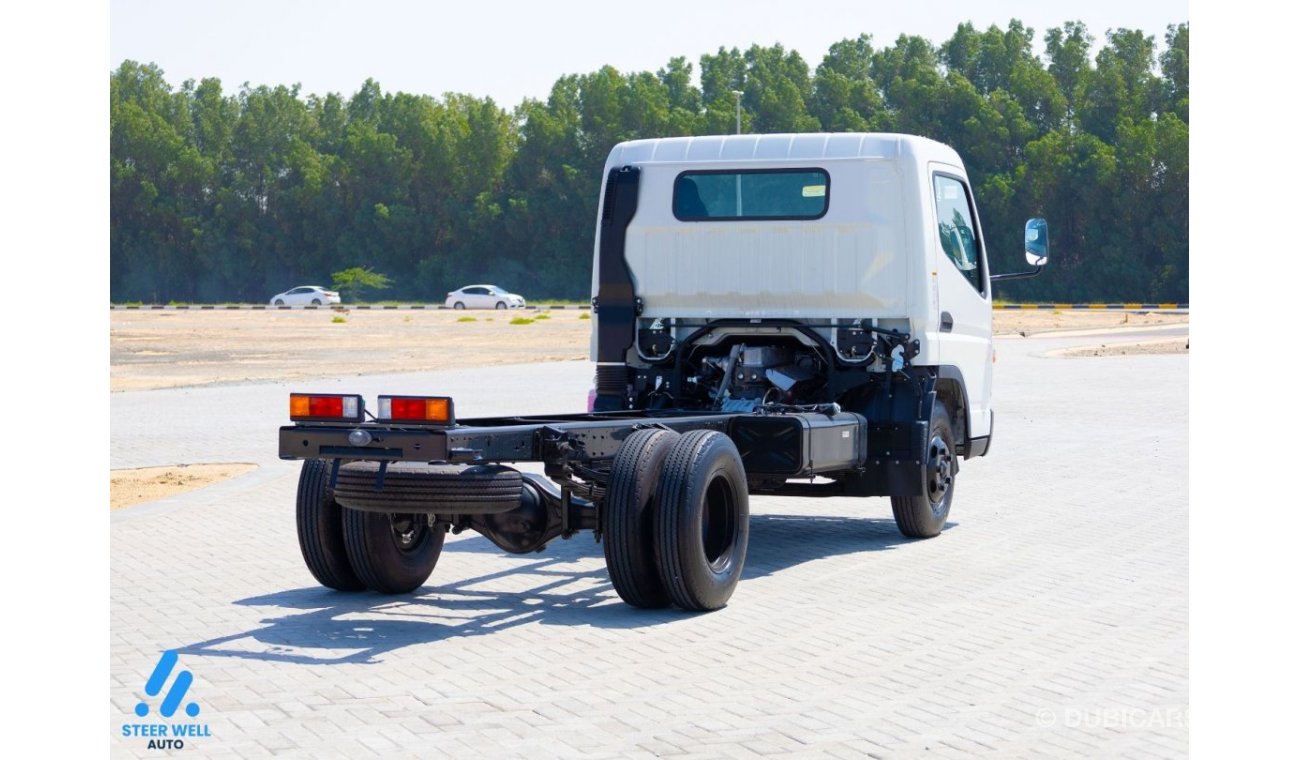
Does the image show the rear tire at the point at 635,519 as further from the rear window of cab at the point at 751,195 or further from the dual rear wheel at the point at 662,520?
the rear window of cab at the point at 751,195

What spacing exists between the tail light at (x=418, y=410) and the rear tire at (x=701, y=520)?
1.19m

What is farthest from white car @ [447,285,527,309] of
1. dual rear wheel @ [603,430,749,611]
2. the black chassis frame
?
dual rear wheel @ [603,430,749,611]

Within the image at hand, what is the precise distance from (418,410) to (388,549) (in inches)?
51.4

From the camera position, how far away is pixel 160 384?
28.8 m

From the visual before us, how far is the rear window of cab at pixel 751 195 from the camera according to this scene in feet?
35.7

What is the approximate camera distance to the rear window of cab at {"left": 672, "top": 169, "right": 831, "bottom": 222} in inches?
429

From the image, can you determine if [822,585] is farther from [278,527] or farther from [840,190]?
[278,527]

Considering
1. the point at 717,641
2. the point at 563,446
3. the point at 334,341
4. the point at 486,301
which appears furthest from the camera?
the point at 486,301

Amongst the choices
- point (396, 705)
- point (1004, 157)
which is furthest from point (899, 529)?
point (1004, 157)

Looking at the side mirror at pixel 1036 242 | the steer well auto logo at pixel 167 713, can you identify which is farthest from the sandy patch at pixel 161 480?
the side mirror at pixel 1036 242

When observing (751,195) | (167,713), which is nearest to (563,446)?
(167,713)

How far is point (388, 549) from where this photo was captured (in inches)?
357

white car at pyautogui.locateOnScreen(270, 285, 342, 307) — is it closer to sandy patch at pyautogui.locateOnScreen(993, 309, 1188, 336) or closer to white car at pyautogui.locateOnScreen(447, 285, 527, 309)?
white car at pyautogui.locateOnScreen(447, 285, 527, 309)

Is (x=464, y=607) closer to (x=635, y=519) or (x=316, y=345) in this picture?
(x=635, y=519)
